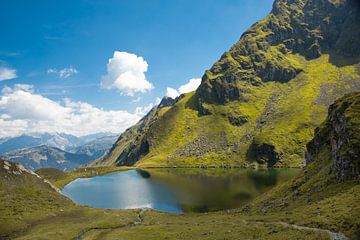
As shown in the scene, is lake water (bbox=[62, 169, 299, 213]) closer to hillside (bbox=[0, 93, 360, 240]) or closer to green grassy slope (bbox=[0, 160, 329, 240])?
green grassy slope (bbox=[0, 160, 329, 240])

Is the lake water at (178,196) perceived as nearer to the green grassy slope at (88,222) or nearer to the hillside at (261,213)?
the green grassy slope at (88,222)

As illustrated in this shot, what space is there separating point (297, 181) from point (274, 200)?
935 centimetres

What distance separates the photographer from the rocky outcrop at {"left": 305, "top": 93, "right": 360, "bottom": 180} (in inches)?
2749

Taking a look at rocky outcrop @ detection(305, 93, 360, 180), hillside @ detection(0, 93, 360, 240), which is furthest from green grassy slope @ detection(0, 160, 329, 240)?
rocky outcrop @ detection(305, 93, 360, 180)

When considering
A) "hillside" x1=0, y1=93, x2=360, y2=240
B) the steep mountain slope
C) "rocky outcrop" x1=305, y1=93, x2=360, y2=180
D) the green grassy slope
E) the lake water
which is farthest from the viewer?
the lake water

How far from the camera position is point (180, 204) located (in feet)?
444

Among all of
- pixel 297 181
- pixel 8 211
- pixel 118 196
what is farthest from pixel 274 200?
pixel 118 196

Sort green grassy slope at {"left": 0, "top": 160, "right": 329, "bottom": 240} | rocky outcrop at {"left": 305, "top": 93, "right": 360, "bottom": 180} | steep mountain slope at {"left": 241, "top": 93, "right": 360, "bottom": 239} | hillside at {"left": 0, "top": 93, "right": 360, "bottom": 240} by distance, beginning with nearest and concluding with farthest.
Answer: steep mountain slope at {"left": 241, "top": 93, "right": 360, "bottom": 239} < hillside at {"left": 0, "top": 93, "right": 360, "bottom": 240} < green grassy slope at {"left": 0, "top": 160, "right": 329, "bottom": 240} < rocky outcrop at {"left": 305, "top": 93, "right": 360, "bottom": 180}

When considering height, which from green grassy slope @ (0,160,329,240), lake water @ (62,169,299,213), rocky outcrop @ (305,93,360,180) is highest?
A: rocky outcrop @ (305,93,360,180)

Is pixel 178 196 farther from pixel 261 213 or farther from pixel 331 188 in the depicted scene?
pixel 331 188

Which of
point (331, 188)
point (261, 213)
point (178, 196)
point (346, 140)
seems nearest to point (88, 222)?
point (261, 213)

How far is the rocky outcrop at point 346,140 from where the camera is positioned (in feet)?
229

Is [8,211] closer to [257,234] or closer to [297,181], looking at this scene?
[257,234]

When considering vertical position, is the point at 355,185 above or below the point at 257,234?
above
